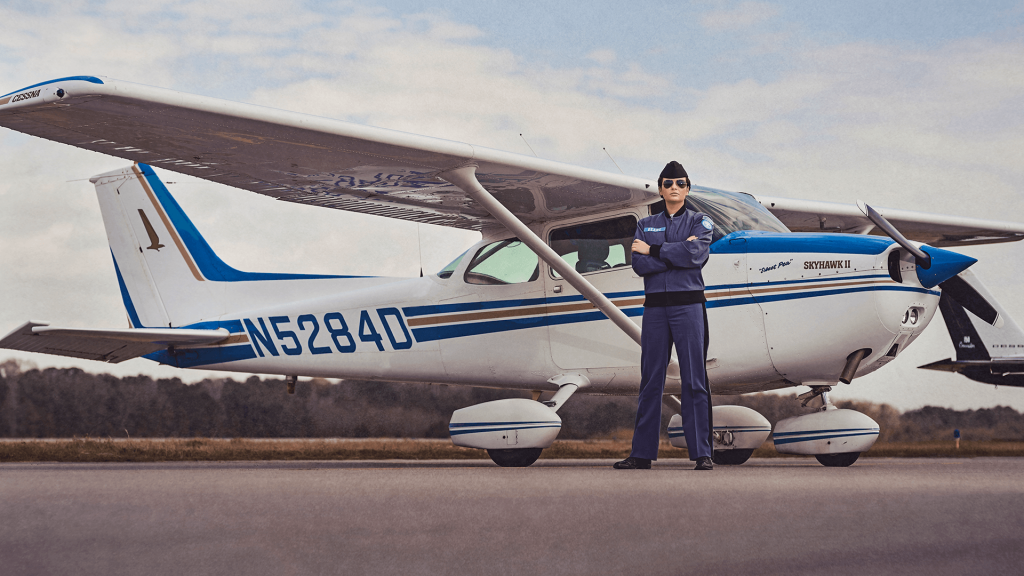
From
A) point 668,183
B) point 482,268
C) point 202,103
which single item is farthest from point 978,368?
point 202,103

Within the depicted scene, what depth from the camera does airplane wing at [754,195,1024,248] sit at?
350 inches

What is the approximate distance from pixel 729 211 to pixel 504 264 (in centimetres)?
203

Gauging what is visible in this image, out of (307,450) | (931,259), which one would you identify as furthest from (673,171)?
(307,450)

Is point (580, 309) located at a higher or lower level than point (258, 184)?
lower

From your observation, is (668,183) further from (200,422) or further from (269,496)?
(200,422)

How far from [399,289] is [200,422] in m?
4.51

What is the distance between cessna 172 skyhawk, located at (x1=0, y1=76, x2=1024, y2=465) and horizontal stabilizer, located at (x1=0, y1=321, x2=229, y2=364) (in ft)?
0.06

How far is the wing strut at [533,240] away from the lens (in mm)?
6602

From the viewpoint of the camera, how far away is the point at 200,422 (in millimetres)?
11055

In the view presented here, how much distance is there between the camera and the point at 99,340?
8273mm

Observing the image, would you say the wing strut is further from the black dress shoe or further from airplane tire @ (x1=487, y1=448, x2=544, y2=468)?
the black dress shoe

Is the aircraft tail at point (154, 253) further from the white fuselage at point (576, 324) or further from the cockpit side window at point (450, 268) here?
the cockpit side window at point (450, 268)

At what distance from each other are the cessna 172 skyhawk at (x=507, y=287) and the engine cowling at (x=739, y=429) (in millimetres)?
19

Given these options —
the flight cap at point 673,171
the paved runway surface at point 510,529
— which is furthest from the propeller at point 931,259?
the paved runway surface at point 510,529
